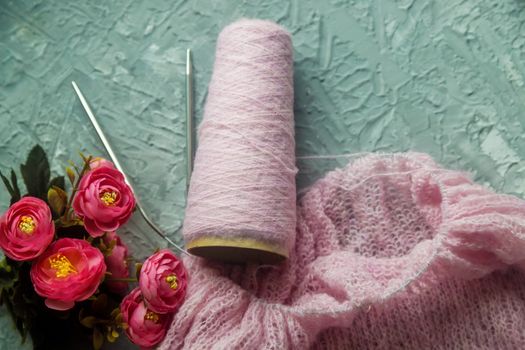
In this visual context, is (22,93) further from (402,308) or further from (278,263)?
(402,308)

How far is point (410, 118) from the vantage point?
0.75 meters

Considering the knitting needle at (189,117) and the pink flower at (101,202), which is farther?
the knitting needle at (189,117)

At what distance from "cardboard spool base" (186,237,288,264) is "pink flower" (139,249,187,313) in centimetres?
3

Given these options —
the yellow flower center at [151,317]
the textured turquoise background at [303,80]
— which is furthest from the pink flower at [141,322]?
the textured turquoise background at [303,80]

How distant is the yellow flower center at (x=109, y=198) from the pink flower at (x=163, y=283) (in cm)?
8

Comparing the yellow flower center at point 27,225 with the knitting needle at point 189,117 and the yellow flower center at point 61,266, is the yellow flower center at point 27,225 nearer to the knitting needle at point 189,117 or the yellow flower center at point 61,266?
the yellow flower center at point 61,266

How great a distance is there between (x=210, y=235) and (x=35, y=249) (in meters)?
0.20

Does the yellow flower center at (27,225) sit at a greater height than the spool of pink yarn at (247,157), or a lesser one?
lesser

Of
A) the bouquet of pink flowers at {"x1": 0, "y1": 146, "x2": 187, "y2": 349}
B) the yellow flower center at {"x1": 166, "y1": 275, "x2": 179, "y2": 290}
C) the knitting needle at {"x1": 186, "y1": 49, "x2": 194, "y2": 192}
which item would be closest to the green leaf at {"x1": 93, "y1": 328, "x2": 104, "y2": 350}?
the bouquet of pink flowers at {"x1": 0, "y1": 146, "x2": 187, "y2": 349}

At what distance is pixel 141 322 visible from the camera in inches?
24.6

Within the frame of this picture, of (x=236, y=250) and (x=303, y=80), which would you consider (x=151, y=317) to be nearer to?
(x=236, y=250)

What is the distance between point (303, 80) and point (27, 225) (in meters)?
0.42

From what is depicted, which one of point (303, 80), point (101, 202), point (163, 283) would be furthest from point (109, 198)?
point (303, 80)

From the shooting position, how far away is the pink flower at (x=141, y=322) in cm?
63
